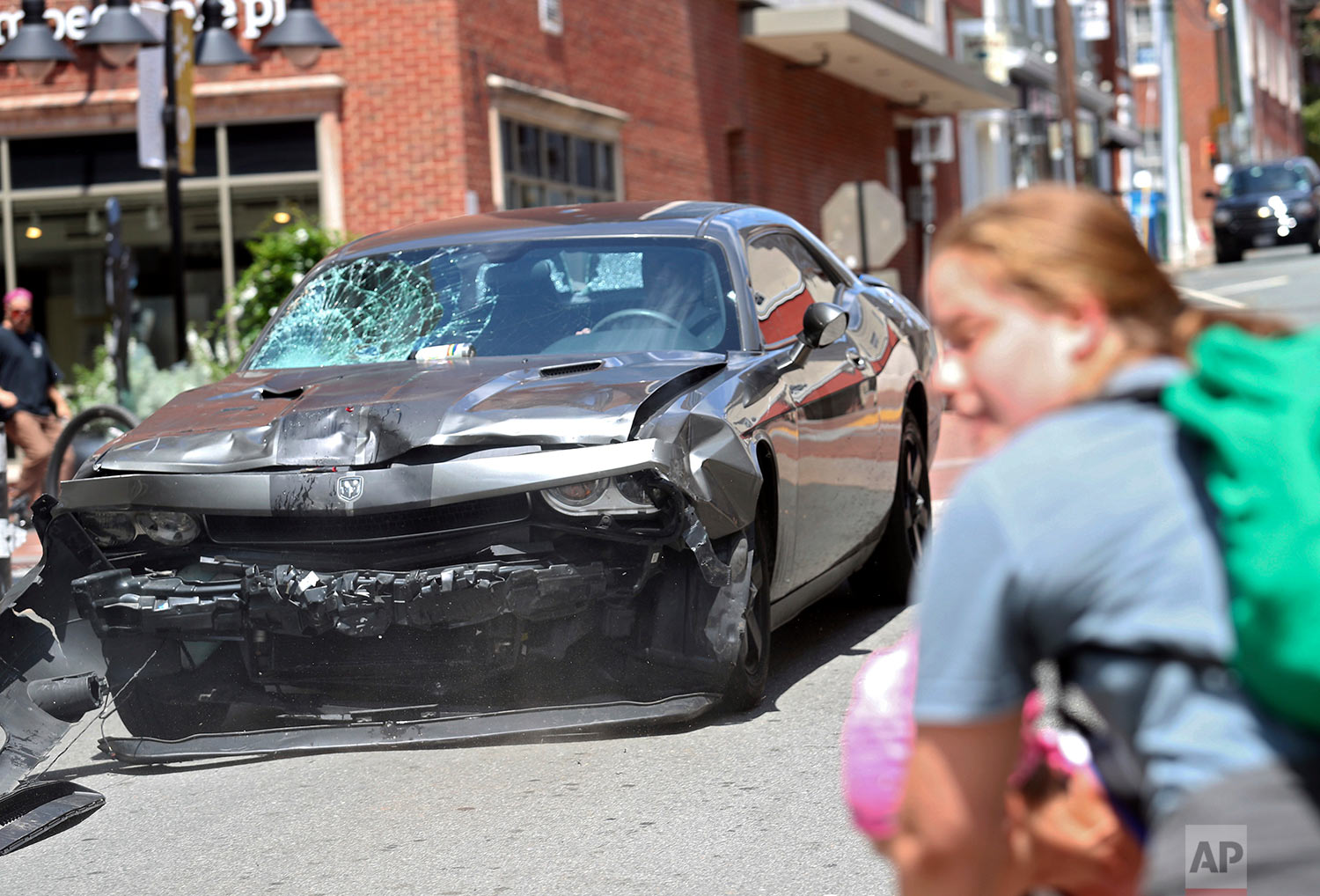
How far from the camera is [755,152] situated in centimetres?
2498

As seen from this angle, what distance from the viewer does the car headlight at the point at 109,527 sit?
5430 millimetres

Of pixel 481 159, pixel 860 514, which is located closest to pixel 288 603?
pixel 860 514

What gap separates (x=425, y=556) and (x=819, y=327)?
170 cm

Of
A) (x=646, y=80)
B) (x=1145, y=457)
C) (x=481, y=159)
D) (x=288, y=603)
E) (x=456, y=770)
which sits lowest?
(x=456, y=770)

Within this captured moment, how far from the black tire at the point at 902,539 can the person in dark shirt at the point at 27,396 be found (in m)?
6.93

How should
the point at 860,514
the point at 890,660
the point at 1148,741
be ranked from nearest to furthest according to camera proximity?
1. the point at 1148,741
2. the point at 890,660
3. the point at 860,514

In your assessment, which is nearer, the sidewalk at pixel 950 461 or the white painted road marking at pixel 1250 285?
the sidewalk at pixel 950 461

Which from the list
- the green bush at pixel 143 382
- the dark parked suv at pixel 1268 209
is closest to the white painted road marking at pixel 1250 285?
the dark parked suv at pixel 1268 209

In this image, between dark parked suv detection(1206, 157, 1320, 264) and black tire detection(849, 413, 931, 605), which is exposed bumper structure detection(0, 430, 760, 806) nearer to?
black tire detection(849, 413, 931, 605)

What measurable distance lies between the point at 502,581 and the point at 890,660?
10.4 feet

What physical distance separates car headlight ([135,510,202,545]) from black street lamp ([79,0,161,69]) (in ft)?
26.6

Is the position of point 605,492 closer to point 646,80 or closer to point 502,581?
point 502,581

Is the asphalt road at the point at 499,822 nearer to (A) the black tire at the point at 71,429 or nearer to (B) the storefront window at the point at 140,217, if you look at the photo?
(A) the black tire at the point at 71,429

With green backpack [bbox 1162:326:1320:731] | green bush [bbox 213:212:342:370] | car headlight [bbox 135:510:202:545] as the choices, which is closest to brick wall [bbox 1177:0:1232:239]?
green bush [bbox 213:212:342:370]
